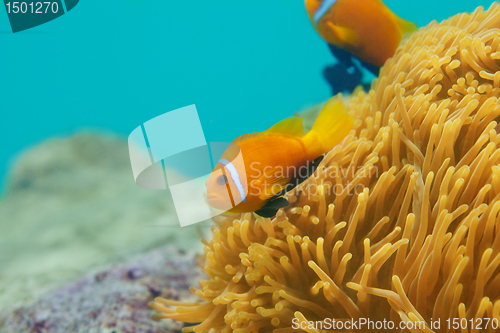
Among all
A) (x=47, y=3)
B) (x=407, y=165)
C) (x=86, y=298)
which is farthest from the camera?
(x=47, y=3)

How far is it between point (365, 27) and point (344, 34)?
7 cm

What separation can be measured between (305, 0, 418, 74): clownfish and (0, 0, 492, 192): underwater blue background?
5.14 ft

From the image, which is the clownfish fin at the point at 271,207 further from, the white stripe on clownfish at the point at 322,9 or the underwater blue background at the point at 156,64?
the underwater blue background at the point at 156,64

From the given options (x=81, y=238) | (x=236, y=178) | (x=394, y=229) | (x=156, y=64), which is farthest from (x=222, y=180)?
(x=156, y=64)

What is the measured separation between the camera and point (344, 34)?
1.13 metres

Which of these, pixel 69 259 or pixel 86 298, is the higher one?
pixel 86 298

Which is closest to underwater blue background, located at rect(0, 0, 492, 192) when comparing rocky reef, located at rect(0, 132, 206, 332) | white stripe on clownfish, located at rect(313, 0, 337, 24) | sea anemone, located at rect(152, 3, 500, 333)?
rocky reef, located at rect(0, 132, 206, 332)

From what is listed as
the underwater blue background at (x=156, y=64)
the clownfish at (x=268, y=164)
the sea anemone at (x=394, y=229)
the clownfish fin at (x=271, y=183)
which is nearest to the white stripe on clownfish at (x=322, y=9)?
the sea anemone at (x=394, y=229)

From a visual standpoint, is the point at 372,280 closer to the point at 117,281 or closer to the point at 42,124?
the point at 117,281

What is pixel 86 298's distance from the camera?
2.65ft

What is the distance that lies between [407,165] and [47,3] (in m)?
1.99

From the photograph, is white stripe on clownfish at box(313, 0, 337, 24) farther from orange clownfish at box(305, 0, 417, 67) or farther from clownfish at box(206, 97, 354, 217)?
clownfish at box(206, 97, 354, 217)

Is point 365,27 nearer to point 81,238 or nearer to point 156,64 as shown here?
point 81,238

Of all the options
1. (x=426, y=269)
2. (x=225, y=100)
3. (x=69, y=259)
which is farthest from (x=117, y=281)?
(x=225, y=100)
